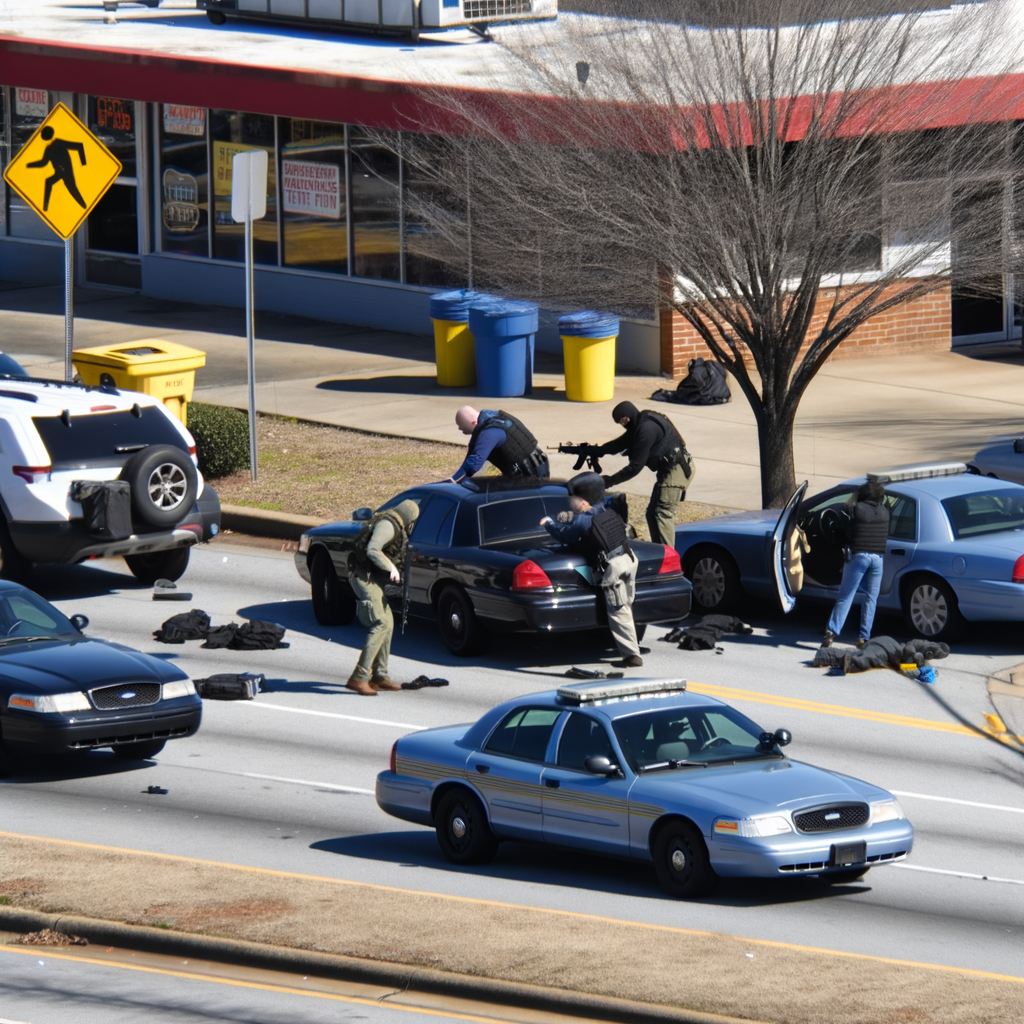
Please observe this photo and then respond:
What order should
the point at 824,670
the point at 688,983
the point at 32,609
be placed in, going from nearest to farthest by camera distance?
the point at 688,983 → the point at 32,609 → the point at 824,670

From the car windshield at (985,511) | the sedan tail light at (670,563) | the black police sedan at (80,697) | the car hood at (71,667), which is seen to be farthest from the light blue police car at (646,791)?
the car windshield at (985,511)

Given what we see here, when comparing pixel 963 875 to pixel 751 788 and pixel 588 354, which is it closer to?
pixel 751 788

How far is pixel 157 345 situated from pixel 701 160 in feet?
25.4

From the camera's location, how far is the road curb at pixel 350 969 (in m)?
8.29

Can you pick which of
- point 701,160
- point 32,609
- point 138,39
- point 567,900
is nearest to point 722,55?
point 701,160

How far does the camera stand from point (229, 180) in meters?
33.2

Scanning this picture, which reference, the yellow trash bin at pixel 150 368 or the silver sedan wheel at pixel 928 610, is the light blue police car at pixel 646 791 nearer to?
the silver sedan wheel at pixel 928 610

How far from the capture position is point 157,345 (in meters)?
23.0

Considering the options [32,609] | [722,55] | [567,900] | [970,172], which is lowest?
[567,900]

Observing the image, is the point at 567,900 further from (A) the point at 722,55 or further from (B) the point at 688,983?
(A) the point at 722,55

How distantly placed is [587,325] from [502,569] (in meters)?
10.3

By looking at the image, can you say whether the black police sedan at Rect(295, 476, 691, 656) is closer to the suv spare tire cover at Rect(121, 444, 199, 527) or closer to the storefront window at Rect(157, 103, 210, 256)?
the suv spare tire cover at Rect(121, 444, 199, 527)

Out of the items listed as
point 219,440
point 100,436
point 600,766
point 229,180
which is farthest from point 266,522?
point 229,180

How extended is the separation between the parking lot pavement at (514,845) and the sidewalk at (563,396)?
4992mm
